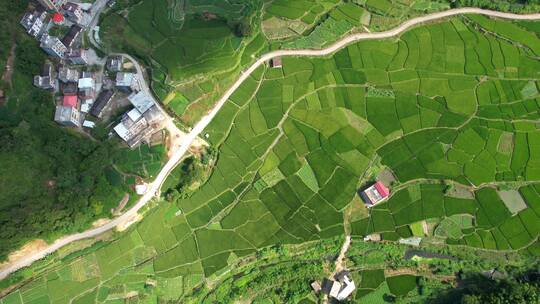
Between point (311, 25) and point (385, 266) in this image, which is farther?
point (311, 25)

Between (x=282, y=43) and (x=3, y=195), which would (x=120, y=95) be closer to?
(x=3, y=195)

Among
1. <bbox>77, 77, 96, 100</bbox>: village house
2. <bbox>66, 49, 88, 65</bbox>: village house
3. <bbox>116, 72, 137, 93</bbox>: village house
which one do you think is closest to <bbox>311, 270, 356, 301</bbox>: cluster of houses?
<bbox>116, 72, 137, 93</bbox>: village house

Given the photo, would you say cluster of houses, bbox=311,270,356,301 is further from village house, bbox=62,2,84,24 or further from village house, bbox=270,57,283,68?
village house, bbox=62,2,84,24

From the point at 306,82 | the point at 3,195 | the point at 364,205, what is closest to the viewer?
the point at 3,195

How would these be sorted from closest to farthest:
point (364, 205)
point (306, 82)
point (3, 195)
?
point (3, 195)
point (364, 205)
point (306, 82)

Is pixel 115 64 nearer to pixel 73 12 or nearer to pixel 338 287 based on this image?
pixel 73 12

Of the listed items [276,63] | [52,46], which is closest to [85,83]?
[52,46]

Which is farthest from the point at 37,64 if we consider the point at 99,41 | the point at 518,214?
the point at 518,214
